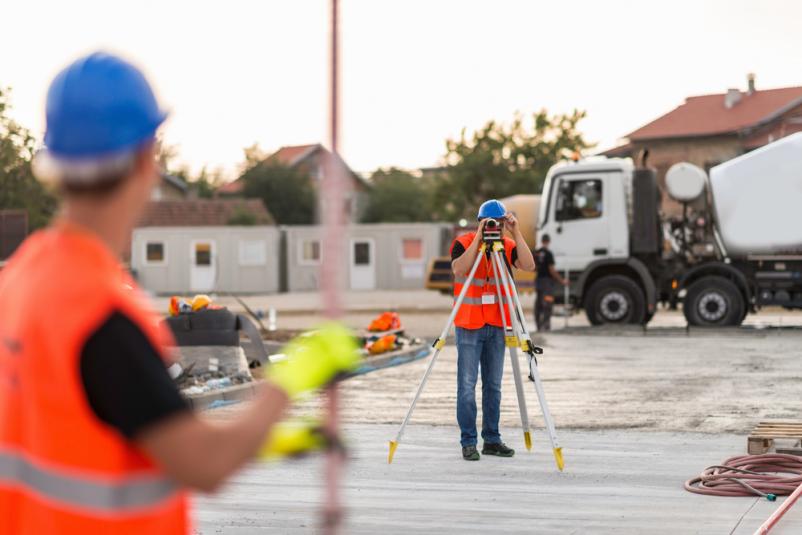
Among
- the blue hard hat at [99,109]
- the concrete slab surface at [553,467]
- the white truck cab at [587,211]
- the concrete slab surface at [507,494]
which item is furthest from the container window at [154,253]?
the blue hard hat at [99,109]

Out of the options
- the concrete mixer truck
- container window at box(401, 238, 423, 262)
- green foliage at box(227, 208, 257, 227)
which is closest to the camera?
the concrete mixer truck

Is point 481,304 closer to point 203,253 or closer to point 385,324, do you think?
point 385,324

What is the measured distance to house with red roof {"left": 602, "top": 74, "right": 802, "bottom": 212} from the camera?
73562 millimetres

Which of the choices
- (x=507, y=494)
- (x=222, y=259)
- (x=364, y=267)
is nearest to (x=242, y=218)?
(x=222, y=259)

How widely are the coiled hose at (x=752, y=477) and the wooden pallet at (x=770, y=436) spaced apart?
0.37 metres

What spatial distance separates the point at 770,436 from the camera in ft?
33.1

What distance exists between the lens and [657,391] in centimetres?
1520

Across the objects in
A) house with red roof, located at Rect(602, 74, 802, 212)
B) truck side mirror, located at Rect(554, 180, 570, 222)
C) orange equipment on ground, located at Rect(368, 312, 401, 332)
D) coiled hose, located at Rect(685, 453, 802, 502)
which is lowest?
coiled hose, located at Rect(685, 453, 802, 502)

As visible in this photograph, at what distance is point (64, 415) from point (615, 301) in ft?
80.5

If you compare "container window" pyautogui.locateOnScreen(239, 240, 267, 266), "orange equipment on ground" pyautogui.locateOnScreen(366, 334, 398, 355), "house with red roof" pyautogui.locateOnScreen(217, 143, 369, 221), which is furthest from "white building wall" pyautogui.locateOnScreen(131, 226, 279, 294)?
"orange equipment on ground" pyautogui.locateOnScreen(366, 334, 398, 355)

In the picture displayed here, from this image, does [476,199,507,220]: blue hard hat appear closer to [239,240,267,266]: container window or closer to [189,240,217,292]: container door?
[239,240,267,266]: container window

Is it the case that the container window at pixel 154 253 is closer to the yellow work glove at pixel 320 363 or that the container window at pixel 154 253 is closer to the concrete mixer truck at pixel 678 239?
the concrete mixer truck at pixel 678 239

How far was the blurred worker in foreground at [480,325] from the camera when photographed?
33.2 ft

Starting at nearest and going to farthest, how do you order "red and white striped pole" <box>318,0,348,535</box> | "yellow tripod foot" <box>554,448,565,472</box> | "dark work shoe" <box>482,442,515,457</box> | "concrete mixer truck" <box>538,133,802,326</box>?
"red and white striped pole" <box>318,0,348,535</box>
"yellow tripod foot" <box>554,448,565,472</box>
"dark work shoe" <box>482,442,515,457</box>
"concrete mixer truck" <box>538,133,802,326</box>
